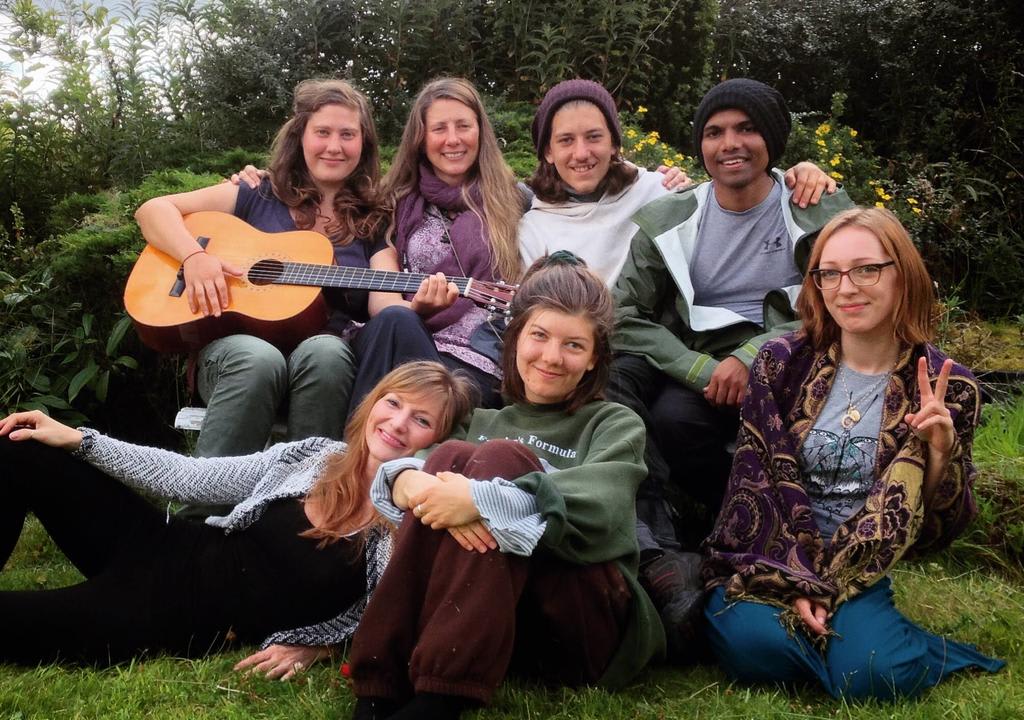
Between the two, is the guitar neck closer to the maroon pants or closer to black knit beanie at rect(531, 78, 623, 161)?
black knit beanie at rect(531, 78, 623, 161)

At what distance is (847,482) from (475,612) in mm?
1124

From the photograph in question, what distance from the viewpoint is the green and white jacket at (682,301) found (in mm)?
3361

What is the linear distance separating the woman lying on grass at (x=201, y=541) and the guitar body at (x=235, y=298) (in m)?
0.88

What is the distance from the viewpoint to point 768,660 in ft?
Answer: 8.39

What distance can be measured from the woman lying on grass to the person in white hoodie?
1.17 m

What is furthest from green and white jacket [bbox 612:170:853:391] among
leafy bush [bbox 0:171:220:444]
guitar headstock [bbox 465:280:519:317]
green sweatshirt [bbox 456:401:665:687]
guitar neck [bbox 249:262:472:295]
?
leafy bush [bbox 0:171:220:444]

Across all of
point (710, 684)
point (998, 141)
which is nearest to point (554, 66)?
point (998, 141)

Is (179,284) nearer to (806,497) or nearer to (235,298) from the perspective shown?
(235,298)

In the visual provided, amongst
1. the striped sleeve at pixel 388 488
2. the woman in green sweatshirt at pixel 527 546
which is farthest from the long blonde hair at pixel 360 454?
the striped sleeve at pixel 388 488

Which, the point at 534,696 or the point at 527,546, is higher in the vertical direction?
the point at 527,546

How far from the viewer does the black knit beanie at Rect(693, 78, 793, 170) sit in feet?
11.2

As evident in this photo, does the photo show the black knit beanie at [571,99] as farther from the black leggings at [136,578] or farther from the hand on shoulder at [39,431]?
the hand on shoulder at [39,431]

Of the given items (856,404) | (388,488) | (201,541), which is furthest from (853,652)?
(201,541)

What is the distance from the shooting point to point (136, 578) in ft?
8.84
